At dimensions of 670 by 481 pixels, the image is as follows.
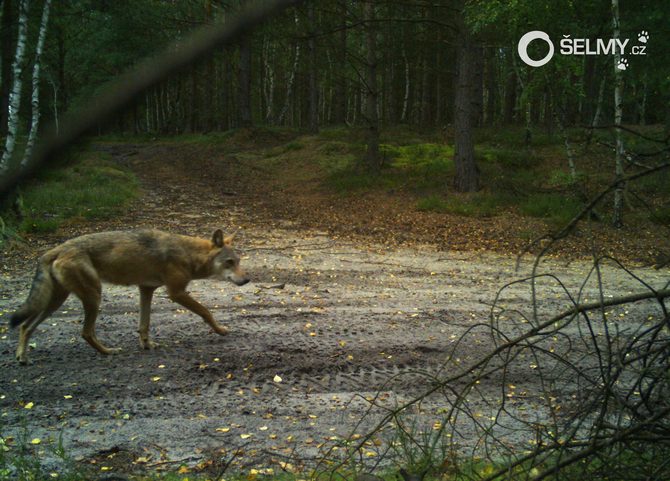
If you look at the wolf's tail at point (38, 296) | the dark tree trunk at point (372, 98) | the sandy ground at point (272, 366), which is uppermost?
the dark tree trunk at point (372, 98)

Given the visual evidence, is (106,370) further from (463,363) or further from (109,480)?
(463,363)

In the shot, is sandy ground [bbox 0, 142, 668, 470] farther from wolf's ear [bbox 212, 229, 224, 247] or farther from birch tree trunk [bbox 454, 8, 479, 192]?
birch tree trunk [bbox 454, 8, 479, 192]

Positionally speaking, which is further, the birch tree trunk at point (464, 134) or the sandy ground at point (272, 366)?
the birch tree trunk at point (464, 134)

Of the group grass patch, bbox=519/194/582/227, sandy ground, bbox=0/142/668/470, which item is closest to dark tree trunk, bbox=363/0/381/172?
grass patch, bbox=519/194/582/227

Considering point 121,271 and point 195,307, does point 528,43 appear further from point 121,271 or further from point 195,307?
point 121,271

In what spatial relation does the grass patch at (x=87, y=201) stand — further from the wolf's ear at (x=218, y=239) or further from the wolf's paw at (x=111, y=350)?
the wolf's paw at (x=111, y=350)

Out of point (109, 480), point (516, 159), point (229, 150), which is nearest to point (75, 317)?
point (109, 480)

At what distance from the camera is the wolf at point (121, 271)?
24.9ft

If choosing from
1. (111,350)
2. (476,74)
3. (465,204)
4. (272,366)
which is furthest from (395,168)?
(111,350)

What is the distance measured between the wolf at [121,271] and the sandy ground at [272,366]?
0.43 m

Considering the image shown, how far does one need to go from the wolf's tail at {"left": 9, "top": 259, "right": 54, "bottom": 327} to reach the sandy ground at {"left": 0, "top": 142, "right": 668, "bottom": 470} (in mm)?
638

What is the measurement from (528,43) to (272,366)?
44.9 feet

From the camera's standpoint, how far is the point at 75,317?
9.27 meters

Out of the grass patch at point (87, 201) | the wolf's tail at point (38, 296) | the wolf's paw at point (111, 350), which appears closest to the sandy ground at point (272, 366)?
the wolf's paw at point (111, 350)
